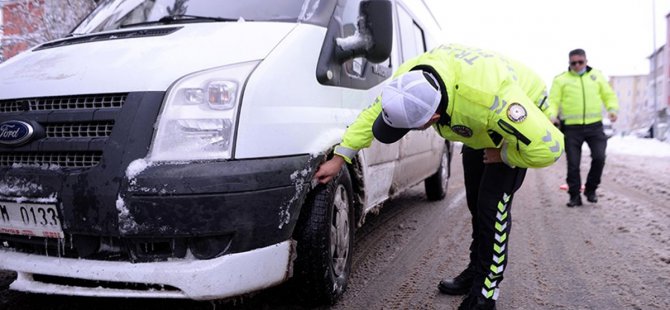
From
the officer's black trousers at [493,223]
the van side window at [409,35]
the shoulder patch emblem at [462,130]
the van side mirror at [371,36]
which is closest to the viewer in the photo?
the shoulder patch emblem at [462,130]

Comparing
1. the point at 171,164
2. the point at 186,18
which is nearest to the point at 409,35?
the point at 186,18

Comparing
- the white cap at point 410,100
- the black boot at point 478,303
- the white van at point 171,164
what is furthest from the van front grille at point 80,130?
the black boot at point 478,303

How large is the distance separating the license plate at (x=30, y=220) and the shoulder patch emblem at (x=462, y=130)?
1.74 metres

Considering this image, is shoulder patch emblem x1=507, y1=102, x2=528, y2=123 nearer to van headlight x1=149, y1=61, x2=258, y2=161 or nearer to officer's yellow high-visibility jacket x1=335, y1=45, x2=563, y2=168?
officer's yellow high-visibility jacket x1=335, y1=45, x2=563, y2=168

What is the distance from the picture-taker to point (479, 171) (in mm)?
2738

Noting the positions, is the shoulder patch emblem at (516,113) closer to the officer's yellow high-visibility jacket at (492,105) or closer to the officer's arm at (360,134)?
the officer's yellow high-visibility jacket at (492,105)

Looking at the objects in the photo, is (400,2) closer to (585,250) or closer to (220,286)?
(585,250)

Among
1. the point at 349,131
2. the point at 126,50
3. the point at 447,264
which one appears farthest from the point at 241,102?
the point at 447,264

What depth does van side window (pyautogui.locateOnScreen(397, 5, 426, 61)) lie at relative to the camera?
4.16 m

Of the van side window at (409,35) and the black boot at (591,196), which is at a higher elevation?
the van side window at (409,35)

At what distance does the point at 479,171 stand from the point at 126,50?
197 cm

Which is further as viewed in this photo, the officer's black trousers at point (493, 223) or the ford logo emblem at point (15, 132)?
the officer's black trousers at point (493, 223)

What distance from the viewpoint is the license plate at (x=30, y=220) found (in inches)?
76.0

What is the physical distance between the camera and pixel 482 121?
205cm
